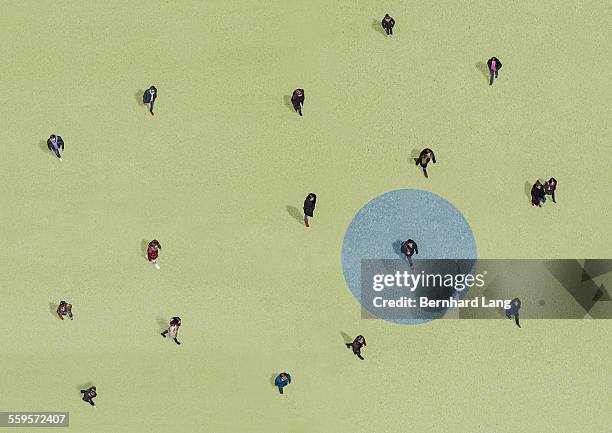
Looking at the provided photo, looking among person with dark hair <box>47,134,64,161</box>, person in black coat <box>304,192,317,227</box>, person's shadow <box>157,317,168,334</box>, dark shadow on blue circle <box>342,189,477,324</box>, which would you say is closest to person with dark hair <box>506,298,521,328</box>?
dark shadow on blue circle <box>342,189,477,324</box>

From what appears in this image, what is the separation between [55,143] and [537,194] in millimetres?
15751

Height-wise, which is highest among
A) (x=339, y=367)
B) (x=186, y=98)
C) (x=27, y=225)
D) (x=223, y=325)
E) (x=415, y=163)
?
(x=186, y=98)

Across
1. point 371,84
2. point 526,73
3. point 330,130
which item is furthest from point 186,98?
point 526,73

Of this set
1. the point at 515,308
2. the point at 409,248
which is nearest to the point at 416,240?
the point at 409,248

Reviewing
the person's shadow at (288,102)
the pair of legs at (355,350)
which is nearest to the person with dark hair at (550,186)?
the pair of legs at (355,350)

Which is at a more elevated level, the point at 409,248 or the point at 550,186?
the point at 550,186

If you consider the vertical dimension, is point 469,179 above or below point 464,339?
above

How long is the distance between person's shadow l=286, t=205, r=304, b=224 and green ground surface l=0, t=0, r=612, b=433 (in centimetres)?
17

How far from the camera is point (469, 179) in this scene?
17.9m

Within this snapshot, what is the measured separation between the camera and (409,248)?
17.2m

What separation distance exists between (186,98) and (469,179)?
9858mm

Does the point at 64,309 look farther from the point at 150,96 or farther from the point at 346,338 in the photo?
the point at 346,338

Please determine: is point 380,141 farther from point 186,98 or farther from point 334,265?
point 186,98

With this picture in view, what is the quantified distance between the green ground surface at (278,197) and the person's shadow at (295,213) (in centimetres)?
17
